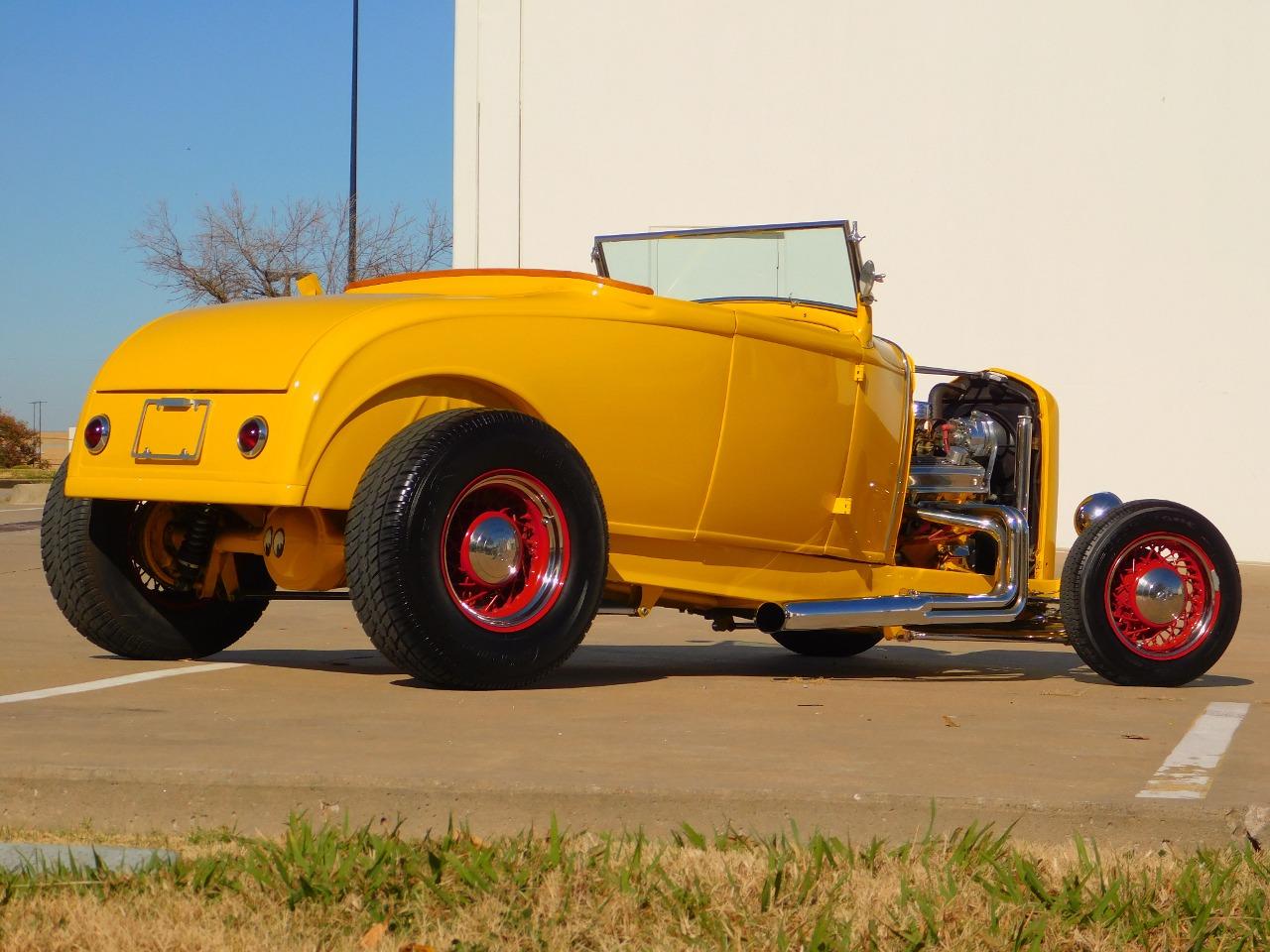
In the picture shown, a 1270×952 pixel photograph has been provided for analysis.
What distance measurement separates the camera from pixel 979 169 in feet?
65.0

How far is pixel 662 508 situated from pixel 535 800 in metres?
2.47

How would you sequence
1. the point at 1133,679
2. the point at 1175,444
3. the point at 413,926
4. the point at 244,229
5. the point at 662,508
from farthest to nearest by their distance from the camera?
the point at 244,229 → the point at 1175,444 → the point at 1133,679 → the point at 662,508 → the point at 413,926

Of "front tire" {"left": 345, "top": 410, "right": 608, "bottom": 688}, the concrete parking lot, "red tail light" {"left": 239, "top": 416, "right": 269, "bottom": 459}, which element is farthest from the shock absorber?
"front tire" {"left": 345, "top": 410, "right": 608, "bottom": 688}

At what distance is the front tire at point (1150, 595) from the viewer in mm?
6609

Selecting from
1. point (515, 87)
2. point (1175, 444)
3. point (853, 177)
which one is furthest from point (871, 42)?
point (1175, 444)

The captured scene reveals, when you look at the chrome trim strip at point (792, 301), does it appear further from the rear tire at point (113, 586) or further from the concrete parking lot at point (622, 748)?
the rear tire at point (113, 586)

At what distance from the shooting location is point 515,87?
21219 mm

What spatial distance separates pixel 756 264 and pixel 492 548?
2358 millimetres

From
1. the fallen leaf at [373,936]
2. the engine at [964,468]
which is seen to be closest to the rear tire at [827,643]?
the engine at [964,468]

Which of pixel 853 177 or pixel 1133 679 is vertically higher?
pixel 853 177

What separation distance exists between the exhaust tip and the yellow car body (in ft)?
0.51

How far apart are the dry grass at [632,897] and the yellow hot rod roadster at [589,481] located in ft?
6.38

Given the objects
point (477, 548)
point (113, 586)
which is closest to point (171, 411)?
point (113, 586)

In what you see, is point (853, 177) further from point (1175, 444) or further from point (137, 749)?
point (137, 749)
